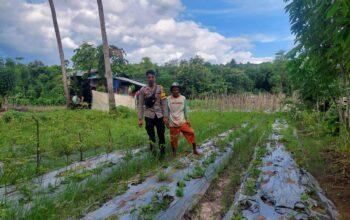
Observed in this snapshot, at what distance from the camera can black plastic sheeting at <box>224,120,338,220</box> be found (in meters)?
4.10

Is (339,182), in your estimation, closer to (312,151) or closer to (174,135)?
(312,151)

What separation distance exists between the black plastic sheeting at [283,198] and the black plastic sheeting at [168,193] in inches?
24.0

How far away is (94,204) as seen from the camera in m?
4.43

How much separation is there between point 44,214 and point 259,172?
3.55m

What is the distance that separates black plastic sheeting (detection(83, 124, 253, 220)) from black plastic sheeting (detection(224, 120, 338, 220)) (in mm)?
608

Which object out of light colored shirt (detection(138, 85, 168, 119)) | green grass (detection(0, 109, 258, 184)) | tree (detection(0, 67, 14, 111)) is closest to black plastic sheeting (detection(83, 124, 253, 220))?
light colored shirt (detection(138, 85, 168, 119))

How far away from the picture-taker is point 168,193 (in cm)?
487

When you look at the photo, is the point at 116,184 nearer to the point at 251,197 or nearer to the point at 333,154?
the point at 251,197

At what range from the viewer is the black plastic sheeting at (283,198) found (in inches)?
161

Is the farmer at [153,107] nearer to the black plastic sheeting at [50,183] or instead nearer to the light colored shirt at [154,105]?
the light colored shirt at [154,105]

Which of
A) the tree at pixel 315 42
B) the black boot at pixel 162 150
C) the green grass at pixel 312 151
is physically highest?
the tree at pixel 315 42

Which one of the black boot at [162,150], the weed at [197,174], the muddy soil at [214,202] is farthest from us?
the black boot at [162,150]

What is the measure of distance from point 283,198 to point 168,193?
1569 mm

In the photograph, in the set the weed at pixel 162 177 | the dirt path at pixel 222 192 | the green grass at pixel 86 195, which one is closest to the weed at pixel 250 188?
the dirt path at pixel 222 192
